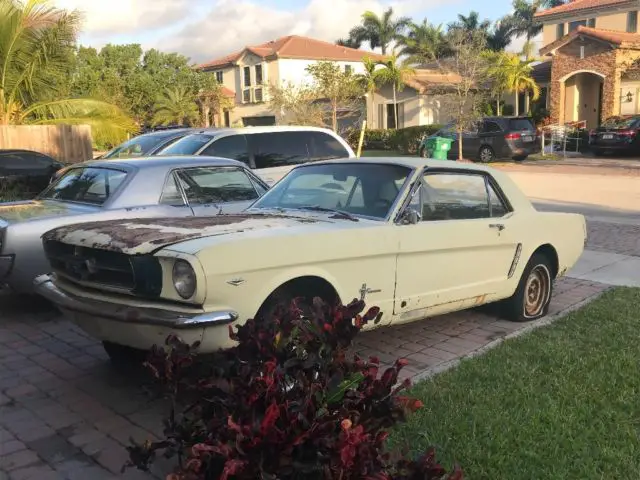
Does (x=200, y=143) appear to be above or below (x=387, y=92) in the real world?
below

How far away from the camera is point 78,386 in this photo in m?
4.57

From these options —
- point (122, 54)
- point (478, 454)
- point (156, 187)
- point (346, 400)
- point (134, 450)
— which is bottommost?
point (478, 454)

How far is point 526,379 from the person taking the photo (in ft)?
14.5

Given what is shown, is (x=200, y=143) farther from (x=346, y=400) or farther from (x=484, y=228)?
(x=346, y=400)

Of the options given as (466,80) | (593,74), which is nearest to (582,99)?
(593,74)

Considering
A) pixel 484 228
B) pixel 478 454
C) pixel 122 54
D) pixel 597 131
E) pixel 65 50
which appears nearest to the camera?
pixel 478 454

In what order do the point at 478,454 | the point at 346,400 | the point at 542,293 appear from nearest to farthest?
the point at 346,400 → the point at 478,454 → the point at 542,293

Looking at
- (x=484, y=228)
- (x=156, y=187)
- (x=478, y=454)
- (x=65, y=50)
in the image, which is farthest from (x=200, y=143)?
(x=65, y=50)

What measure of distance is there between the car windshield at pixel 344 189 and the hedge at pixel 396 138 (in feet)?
84.2

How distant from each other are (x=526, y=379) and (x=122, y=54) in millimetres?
50551

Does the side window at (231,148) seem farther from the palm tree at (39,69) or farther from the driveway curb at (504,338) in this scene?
the palm tree at (39,69)

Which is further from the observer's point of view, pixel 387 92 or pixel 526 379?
pixel 387 92

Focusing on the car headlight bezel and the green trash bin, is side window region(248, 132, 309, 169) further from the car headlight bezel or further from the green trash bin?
the green trash bin

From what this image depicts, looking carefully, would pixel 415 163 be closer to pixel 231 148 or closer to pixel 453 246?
pixel 453 246
